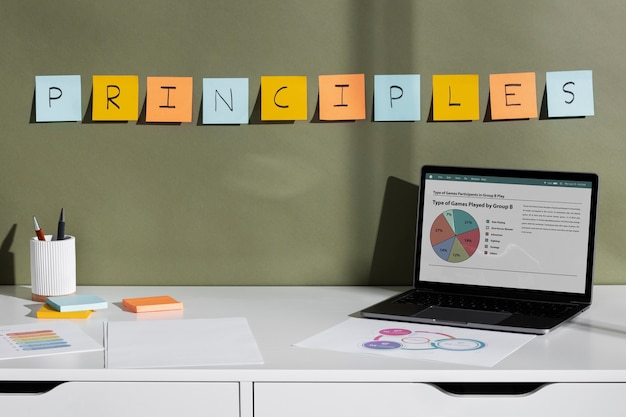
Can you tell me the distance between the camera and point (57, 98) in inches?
66.2

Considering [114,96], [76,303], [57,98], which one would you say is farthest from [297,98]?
[76,303]

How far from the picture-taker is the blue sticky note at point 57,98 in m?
1.68

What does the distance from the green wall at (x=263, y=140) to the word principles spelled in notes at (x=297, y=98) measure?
2cm

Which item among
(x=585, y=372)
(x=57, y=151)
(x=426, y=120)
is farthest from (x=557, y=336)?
(x=57, y=151)

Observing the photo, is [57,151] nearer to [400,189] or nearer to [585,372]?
[400,189]

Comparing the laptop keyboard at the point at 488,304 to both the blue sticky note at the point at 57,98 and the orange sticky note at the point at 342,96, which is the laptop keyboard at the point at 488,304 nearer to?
the orange sticky note at the point at 342,96

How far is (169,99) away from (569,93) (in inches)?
29.8

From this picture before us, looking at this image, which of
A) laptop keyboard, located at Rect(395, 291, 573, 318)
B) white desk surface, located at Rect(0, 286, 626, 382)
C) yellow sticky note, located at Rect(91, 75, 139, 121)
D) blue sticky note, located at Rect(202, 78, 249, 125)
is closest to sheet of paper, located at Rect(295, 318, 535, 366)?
white desk surface, located at Rect(0, 286, 626, 382)

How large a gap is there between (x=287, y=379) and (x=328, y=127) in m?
0.66

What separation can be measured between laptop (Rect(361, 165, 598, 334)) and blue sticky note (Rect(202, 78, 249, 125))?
0.37 m

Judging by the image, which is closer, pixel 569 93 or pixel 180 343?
pixel 180 343

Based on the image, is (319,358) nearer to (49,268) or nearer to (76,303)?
(76,303)

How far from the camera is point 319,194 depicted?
171cm

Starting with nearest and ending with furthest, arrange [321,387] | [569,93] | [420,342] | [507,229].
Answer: [321,387]
[420,342]
[507,229]
[569,93]
